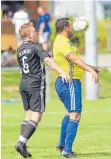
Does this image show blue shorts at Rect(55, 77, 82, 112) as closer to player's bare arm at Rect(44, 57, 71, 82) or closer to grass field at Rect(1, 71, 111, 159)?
player's bare arm at Rect(44, 57, 71, 82)

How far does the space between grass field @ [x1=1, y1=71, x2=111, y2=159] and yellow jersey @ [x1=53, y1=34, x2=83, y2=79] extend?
1.23m

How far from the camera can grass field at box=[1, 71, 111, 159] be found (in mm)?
11766

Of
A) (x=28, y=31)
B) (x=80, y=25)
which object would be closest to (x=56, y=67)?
(x=28, y=31)

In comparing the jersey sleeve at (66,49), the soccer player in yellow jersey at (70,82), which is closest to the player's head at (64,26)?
the soccer player in yellow jersey at (70,82)

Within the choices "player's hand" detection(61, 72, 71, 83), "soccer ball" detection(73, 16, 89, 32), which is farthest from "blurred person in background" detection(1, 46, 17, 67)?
"player's hand" detection(61, 72, 71, 83)

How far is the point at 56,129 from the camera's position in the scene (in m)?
15.1

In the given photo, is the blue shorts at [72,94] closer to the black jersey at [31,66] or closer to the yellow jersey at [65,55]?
the yellow jersey at [65,55]

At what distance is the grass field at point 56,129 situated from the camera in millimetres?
11766

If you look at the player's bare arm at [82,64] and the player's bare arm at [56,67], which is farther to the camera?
the player's bare arm at [82,64]

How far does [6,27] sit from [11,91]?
10401 mm

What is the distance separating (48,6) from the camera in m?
42.0

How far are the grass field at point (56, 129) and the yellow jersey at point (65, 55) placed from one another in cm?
123

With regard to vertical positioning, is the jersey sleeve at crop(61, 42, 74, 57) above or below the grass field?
above

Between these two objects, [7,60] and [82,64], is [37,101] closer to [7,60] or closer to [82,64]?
[82,64]
